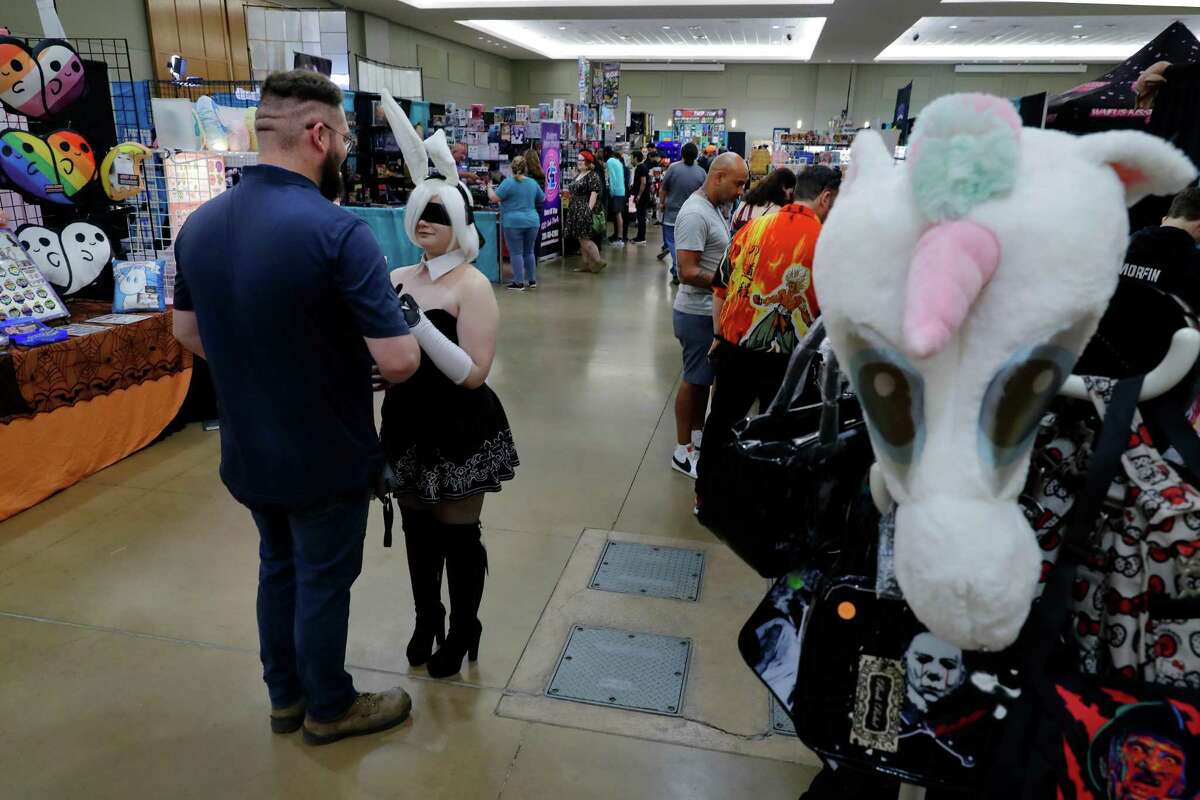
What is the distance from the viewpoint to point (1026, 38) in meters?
17.4

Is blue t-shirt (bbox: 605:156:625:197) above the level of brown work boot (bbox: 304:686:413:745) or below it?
above

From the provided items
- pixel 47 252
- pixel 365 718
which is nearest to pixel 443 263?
pixel 365 718

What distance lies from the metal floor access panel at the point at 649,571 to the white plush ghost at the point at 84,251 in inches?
126

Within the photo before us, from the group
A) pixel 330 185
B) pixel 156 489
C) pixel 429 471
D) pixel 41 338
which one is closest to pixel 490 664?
pixel 429 471

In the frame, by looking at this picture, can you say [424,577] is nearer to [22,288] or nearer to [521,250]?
[22,288]

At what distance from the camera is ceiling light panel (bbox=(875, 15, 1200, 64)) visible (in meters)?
15.0

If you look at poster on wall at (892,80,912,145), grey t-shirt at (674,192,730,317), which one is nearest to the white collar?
grey t-shirt at (674,192,730,317)

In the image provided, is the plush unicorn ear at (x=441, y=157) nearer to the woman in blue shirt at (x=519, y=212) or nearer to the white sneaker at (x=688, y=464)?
the white sneaker at (x=688, y=464)

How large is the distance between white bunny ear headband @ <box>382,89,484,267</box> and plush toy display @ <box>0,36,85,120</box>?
2.57 meters

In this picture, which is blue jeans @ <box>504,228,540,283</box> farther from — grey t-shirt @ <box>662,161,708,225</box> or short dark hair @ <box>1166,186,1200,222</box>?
short dark hair @ <box>1166,186,1200,222</box>

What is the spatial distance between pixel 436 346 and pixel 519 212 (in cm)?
708

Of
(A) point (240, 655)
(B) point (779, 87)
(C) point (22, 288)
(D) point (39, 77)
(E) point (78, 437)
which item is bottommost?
(A) point (240, 655)

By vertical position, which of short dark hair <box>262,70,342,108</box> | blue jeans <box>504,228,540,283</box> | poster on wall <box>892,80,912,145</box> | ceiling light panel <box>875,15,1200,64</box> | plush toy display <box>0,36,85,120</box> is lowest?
blue jeans <box>504,228,540,283</box>

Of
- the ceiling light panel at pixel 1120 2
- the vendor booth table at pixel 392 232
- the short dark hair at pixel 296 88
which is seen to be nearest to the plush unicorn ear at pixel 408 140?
the short dark hair at pixel 296 88
